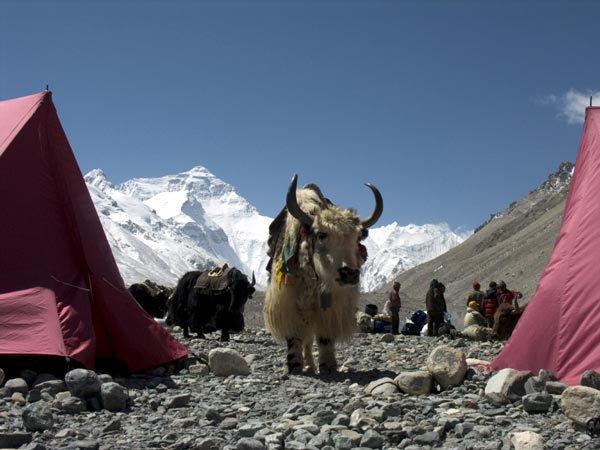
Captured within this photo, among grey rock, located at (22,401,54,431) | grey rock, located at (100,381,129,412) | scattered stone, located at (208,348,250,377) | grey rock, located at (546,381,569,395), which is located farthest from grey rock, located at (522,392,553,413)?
grey rock, located at (22,401,54,431)

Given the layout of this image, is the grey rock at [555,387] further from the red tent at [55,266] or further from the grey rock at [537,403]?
the red tent at [55,266]

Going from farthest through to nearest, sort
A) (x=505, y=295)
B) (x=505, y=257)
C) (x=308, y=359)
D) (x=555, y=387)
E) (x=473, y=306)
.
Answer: (x=505, y=257) → (x=473, y=306) → (x=505, y=295) → (x=308, y=359) → (x=555, y=387)

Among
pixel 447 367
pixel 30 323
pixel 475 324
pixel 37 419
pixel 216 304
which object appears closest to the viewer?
pixel 37 419

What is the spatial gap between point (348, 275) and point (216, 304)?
26.2 feet

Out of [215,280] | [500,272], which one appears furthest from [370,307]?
[500,272]

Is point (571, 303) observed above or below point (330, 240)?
below

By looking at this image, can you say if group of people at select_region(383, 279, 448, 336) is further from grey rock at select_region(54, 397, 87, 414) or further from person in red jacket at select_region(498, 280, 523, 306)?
grey rock at select_region(54, 397, 87, 414)

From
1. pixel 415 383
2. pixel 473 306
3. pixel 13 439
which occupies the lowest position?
pixel 13 439

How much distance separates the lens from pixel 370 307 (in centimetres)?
1997

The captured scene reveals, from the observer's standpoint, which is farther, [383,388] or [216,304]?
[216,304]

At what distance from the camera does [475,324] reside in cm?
1542

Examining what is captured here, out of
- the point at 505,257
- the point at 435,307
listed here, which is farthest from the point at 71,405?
the point at 505,257

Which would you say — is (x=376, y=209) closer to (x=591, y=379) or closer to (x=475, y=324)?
(x=591, y=379)

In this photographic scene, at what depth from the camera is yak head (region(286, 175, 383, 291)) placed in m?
7.71
